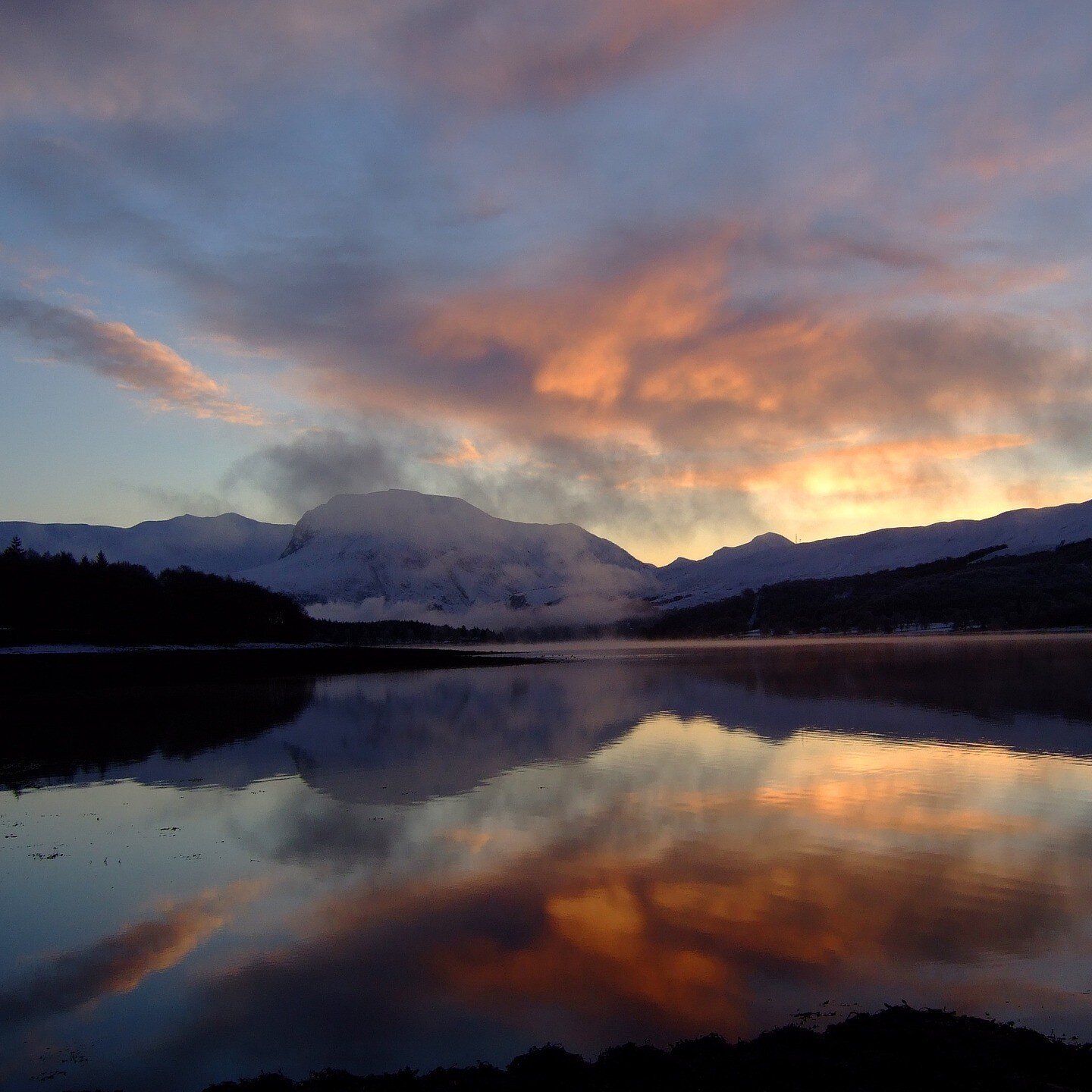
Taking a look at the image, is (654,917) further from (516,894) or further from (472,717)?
(472,717)

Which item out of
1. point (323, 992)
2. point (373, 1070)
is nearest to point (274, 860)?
point (323, 992)

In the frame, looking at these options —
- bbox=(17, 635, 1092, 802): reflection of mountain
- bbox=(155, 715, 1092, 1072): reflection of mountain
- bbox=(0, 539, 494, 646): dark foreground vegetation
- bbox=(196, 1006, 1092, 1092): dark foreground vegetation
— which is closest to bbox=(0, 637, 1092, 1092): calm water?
bbox=(155, 715, 1092, 1072): reflection of mountain

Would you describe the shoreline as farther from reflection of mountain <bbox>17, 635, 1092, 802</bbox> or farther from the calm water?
the calm water

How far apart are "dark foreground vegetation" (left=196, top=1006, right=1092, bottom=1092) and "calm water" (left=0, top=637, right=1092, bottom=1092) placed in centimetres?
88

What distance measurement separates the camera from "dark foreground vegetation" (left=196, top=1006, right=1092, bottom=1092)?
9.05 m

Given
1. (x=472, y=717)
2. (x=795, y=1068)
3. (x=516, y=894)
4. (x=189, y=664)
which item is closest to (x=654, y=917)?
(x=516, y=894)

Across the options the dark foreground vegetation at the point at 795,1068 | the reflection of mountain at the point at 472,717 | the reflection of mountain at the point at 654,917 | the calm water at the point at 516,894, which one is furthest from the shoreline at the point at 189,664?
the dark foreground vegetation at the point at 795,1068

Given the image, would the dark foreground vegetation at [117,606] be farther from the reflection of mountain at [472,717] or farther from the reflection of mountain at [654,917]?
the reflection of mountain at [654,917]

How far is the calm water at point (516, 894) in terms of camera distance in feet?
37.3

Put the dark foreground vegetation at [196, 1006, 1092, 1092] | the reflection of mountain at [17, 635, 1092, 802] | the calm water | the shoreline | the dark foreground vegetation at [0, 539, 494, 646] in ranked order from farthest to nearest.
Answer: the dark foreground vegetation at [0, 539, 494, 646] < the shoreline < the reflection of mountain at [17, 635, 1092, 802] < the calm water < the dark foreground vegetation at [196, 1006, 1092, 1092]

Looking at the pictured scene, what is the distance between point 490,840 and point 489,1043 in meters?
9.50

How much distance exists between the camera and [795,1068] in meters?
9.35

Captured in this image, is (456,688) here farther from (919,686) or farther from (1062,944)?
(1062,944)

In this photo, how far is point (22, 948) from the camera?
46.5 feet
